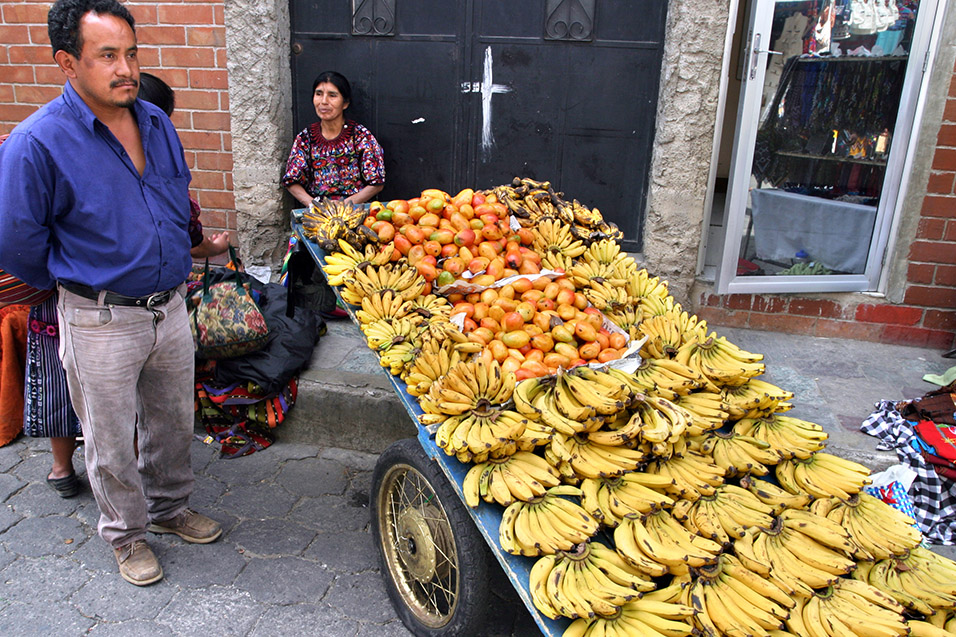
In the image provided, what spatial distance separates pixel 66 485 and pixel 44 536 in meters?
0.30

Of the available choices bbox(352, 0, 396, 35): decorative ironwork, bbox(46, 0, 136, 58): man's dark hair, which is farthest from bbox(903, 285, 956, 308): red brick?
bbox(46, 0, 136, 58): man's dark hair

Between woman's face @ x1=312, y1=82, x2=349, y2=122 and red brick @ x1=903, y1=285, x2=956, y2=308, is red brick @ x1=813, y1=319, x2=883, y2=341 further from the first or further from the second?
woman's face @ x1=312, y1=82, x2=349, y2=122

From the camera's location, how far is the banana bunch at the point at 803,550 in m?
2.09

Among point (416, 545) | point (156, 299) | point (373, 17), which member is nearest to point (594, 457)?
point (416, 545)

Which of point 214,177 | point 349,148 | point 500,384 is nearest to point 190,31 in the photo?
point 214,177

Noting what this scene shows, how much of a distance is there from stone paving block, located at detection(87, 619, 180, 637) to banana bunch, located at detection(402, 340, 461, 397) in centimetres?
133

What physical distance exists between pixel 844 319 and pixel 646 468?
284cm

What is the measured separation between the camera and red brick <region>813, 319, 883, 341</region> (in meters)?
4.51

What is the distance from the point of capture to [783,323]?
4.59 meters

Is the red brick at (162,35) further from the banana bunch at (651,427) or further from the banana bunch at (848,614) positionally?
the banana bunch at (848,614)

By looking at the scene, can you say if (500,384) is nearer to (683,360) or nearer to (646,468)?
(646,468)

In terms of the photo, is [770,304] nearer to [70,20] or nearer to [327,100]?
[327,100]

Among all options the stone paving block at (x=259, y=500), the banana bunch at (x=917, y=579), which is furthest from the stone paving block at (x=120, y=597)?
the banana bunch at (x=917, y=579)

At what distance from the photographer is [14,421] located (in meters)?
3.78
